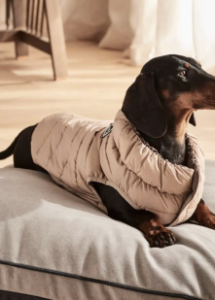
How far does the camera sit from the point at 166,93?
157 cm

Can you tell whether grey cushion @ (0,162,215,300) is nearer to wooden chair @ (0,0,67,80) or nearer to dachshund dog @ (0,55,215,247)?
dachshund dog @ (0,55,215,247)

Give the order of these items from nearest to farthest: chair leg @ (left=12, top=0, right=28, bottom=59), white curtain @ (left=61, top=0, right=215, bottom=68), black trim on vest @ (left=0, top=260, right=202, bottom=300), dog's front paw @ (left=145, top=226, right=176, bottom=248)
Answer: black trim on vest @ (left=0, top=260, right=202, bottom=300)
dog's front paw @ (left=145, top=226, right=176, bottom=248)
white curtain @ (left=61, top=0, right=215, bottom=68)
chair leg @ (left=12, top=0, right=28, bottom=59)

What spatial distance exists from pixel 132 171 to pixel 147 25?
2.67 meters

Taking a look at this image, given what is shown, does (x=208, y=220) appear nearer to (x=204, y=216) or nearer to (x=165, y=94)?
(x=204, y=216)

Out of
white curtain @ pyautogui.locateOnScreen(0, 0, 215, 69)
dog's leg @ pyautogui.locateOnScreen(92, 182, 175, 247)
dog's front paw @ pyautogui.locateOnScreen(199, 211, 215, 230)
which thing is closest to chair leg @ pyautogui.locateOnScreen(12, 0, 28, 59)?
white curtain @ pyautogui.locateOnScreen(0, 0, 215, 69)

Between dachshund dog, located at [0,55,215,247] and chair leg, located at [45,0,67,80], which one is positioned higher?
dachshund dog, located at [0,55,215,247]

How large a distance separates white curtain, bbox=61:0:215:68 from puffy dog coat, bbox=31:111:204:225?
205 centimetres

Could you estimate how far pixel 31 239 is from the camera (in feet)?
4.77

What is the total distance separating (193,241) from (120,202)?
228mm

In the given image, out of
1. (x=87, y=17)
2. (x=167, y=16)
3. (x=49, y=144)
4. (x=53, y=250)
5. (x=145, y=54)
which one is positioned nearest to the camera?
(x=53, y=250)

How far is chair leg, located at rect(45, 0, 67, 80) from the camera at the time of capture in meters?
3.67

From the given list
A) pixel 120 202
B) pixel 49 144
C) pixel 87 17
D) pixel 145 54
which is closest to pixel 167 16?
pixel 145 54

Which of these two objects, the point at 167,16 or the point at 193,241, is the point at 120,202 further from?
the point at 167,16

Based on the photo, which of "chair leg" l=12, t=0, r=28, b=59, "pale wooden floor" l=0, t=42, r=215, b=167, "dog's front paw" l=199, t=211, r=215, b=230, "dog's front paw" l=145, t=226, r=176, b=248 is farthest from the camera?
"chair leg" l=12, t=0, r=28, b=59
